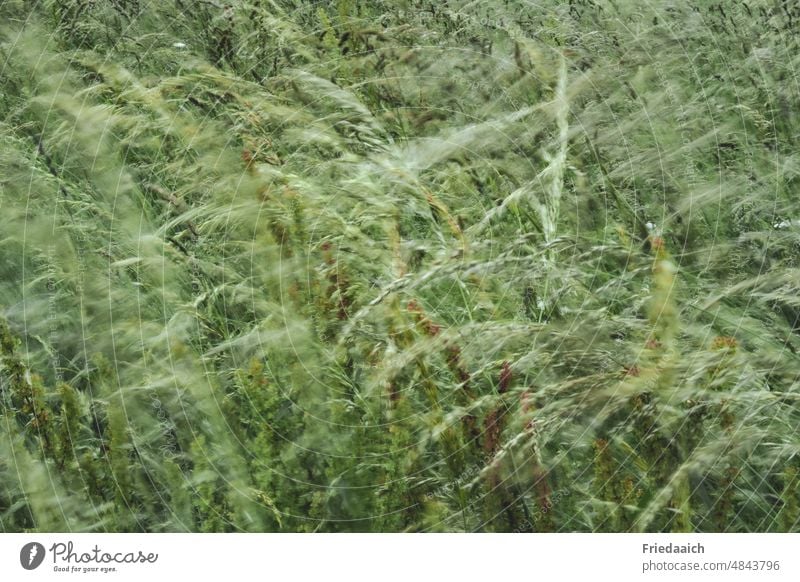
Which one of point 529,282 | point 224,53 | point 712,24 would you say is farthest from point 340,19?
point 712,24

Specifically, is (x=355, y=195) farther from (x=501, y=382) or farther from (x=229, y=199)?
(x=501, y=382)

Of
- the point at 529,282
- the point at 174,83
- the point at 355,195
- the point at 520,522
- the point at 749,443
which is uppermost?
the point at 174,83

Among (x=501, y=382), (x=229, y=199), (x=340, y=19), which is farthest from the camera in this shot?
(x=340, y=19)

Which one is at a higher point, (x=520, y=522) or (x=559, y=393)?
(x=559, y=393)

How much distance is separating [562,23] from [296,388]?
1082mm

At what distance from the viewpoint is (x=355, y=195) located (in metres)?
2.10

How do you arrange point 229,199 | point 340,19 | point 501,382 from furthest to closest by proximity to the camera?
point 340,19
point 229,199
point 501,382
